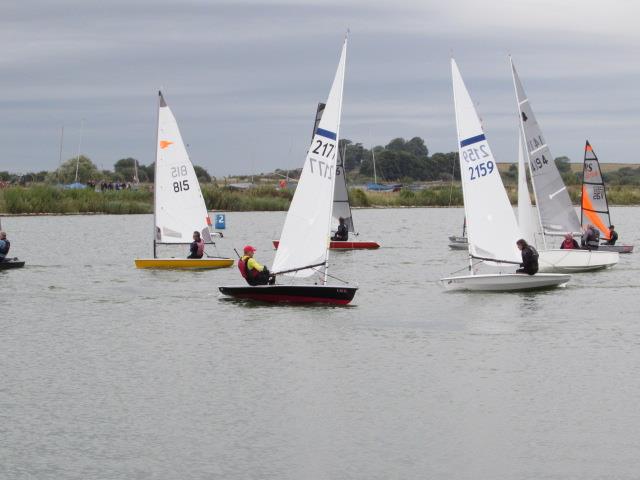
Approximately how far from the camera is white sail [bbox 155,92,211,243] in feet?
124

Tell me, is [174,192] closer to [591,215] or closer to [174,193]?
[174,193]

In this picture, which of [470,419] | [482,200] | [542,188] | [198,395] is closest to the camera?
[470,419]

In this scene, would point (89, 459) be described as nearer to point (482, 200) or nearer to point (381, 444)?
point (381, 444)

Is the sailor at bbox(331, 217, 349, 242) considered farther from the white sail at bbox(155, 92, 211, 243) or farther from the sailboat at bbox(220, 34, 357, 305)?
the sailboat at bbox(220, 34, 357, 305)

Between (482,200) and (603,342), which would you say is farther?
(482,200)

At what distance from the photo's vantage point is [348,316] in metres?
26.2

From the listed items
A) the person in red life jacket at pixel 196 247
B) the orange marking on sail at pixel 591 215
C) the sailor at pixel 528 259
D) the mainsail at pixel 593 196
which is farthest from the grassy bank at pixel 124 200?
the sailor at pixel 528 259

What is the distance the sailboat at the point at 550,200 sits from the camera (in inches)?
1419

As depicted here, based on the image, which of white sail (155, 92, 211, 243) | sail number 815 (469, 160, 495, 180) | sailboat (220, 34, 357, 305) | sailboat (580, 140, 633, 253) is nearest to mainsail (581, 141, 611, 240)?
sailboat (580, 140, 633, 253)

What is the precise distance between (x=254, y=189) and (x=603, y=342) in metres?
76.0

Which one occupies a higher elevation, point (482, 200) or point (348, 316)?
point (482, 200)

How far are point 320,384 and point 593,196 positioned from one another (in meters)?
27.9

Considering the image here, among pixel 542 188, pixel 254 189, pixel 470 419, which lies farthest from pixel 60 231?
pixel 470 419

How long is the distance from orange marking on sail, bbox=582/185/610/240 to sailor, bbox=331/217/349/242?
9809mm
